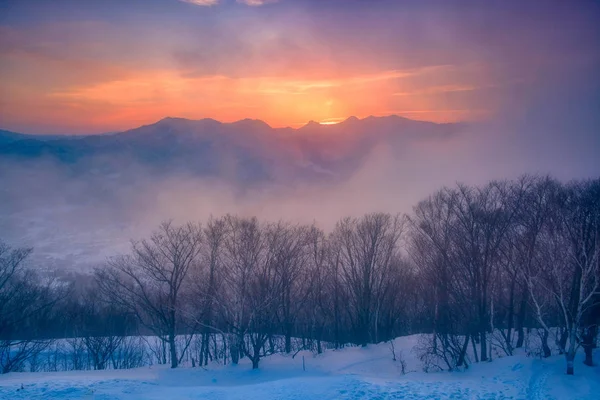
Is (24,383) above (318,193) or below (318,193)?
below

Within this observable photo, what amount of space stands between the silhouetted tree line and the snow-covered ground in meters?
1.38

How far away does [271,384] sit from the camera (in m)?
19.8

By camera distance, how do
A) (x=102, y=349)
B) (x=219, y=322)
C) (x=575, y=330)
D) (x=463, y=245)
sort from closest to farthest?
1. (x=575, y=330)
2. (x=463, y=245)
3. (x=219, y=322)
4. (x=102, y=349)

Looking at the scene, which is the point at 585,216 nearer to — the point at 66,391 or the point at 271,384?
the point at 271,384

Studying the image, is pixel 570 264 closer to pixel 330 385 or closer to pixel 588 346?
pixel 588 346

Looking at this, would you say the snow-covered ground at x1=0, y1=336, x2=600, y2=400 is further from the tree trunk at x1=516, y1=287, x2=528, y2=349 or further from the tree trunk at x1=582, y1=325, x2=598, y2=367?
the tree trunk at x1=516, y1=287, x2=528, y2=349

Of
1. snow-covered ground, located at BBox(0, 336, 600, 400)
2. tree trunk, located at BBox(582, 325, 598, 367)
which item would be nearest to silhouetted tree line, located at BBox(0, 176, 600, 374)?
tree trunk, located at BBox(582, 325, 598, 367)

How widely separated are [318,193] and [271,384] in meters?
144

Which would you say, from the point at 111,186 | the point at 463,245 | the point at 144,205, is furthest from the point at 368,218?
the point at 111,186

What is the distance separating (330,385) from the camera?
18.7 m

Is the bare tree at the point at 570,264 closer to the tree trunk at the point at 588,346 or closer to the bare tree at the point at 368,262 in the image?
the tree trunk at the point at 588,346

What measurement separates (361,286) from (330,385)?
1932 centimetres

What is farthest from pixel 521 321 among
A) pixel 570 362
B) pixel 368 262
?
pixel 368 262

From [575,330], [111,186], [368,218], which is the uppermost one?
[111,186]
